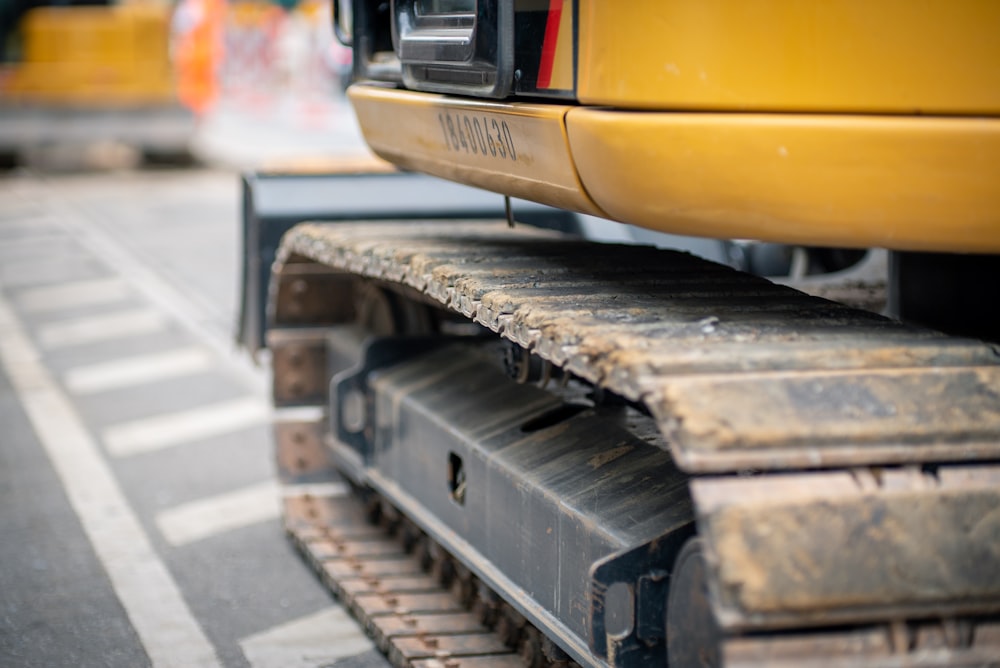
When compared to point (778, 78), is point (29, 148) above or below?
below

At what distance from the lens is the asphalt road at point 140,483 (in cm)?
443

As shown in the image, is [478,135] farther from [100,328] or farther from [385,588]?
[100,328]

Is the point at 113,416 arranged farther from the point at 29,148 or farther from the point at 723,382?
the point at 29,148

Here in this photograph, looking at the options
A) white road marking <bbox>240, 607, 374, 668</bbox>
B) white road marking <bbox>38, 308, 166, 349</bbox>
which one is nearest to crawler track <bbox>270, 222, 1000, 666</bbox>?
white road marking <bbox>240, 607, 374, 668</bbox>

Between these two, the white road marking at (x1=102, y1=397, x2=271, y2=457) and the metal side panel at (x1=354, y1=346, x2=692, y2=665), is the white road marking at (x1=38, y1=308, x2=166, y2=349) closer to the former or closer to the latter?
the white road marking at (x1=102, y1=397, x2=271, y2=457)

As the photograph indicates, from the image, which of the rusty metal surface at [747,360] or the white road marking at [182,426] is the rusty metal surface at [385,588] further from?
the white road marking at [182,426]

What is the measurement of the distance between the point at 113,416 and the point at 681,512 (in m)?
4.75

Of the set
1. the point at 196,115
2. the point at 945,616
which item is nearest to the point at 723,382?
the point at 945,616

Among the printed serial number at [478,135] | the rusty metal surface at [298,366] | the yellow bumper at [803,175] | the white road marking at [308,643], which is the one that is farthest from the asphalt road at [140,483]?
the yellow bumper at [803,175]

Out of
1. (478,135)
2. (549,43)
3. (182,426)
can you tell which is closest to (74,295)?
(182,426)

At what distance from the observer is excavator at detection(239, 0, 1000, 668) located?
231cm

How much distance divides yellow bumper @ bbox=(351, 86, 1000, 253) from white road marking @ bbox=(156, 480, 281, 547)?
3057mm

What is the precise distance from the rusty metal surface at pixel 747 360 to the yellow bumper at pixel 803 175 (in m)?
0.20

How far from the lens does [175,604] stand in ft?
15.4
